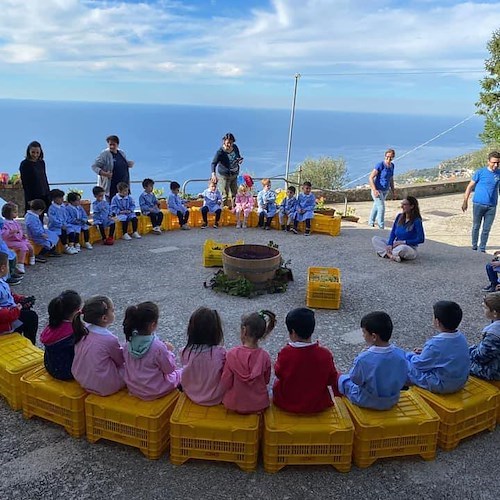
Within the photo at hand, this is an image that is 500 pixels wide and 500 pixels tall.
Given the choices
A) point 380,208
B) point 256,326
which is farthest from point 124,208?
point 256,326

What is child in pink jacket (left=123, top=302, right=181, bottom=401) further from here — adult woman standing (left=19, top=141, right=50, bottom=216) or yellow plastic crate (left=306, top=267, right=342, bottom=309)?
adult woman standing (left=19, top=141, right=50, bottom=216)

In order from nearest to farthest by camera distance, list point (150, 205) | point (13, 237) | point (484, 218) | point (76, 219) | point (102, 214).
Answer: point (13, 237)
point (76, 219)
point (484, 218)
point (102, 214)
point (150, 205)

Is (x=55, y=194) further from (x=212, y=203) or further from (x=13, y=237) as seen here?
(x=212, y=203)

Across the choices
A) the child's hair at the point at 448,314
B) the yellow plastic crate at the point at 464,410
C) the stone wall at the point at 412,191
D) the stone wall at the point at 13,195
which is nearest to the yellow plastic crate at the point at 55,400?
the yellow plastic crate at the point at 464,410

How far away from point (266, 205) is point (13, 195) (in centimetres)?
498

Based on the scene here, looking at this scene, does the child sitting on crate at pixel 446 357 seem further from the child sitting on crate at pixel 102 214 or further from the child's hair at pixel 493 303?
the child sitting on crate at pixel 102 214

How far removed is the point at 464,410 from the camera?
3254mm

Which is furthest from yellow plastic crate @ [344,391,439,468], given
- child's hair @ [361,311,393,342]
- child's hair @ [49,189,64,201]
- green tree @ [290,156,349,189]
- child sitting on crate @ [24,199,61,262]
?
green tree @ [290,156,349,189]

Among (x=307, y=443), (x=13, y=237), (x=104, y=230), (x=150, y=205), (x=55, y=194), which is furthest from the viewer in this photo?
(x=150, y=205)

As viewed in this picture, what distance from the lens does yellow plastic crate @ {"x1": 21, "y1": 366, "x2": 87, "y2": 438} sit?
321 centimetres

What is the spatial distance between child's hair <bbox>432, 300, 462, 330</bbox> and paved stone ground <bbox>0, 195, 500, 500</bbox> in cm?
82

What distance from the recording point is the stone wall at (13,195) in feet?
31.5

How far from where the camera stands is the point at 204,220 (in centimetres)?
981

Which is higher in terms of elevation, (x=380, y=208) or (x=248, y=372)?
(x=380, y=208)
